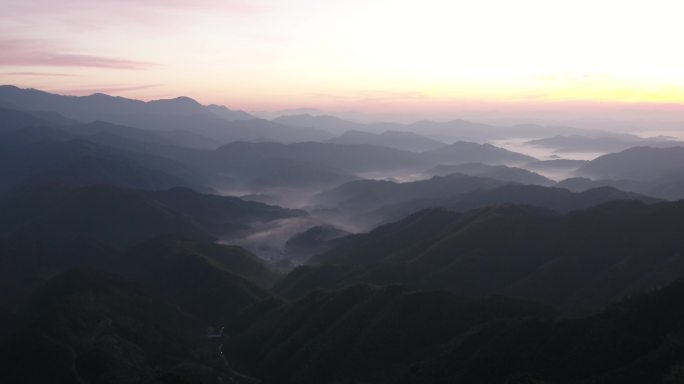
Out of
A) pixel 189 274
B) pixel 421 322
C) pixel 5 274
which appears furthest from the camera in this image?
pixel 5 274

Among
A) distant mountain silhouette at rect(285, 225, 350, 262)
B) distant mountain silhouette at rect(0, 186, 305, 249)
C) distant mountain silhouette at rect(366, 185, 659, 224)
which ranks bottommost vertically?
distant mountain silhouette at rect(285, 225, 350, 262)

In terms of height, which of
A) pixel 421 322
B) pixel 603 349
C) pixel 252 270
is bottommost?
pixel 252 270

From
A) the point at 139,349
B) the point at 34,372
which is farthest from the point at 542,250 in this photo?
the point at 34,372

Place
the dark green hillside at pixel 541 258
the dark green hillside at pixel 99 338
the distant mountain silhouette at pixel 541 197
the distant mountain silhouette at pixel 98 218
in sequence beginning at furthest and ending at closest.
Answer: the distant mountain silhouette at pixel 98 218 → the distant mountain silhouette at pixel 541 197 → the dark green hillside at pixel 541 258 → the dark green hillside at pixel 99 338

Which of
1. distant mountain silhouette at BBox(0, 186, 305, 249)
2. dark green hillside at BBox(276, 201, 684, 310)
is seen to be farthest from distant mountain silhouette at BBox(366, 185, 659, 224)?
distant mountain silhouette at BBox(0, 186, 305, 249)

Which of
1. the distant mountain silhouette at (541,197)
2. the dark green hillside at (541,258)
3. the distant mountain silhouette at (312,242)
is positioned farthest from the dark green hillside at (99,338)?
the distant mountain silhouette at (541,197)

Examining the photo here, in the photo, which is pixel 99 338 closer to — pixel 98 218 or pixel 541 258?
pixel 541 258

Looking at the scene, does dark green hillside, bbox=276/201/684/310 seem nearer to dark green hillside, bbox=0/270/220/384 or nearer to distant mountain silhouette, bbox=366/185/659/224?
dark green hillside, bbox=0/270/220/384

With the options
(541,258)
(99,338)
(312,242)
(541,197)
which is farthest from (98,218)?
(541,197)

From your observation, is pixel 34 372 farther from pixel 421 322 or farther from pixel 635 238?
pixel 635 238

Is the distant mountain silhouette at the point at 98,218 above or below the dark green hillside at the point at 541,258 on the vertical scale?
below

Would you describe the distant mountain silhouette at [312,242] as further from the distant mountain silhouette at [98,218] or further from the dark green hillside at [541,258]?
the dark green hillside at [541,258]
